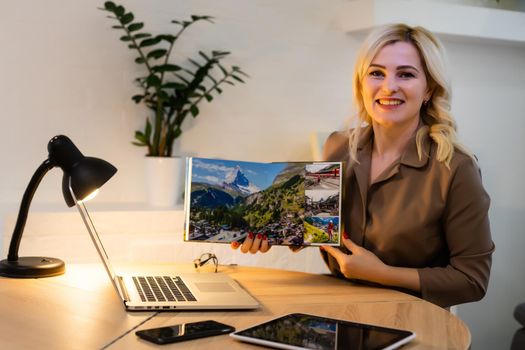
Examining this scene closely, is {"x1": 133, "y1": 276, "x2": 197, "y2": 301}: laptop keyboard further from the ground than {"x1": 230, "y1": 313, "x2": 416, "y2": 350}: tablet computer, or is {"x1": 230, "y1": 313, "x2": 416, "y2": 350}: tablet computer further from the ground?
{"x1": 133, "y1": 276, "x2": 197, "y2": 301}: laptop keyboard

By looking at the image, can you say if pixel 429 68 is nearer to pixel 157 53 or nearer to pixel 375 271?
pixel 375 271

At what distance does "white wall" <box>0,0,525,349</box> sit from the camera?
289 centimetres

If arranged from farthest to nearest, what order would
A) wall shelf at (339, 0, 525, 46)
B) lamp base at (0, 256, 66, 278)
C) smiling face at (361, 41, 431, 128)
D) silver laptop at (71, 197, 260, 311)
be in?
wall shelf at (339, 0, 525, 46) < smiling face at (361, 41, 431, 128) < lamp base at (0, 256, 66, 278) < silver laptop at (71, 197, 260, 311)

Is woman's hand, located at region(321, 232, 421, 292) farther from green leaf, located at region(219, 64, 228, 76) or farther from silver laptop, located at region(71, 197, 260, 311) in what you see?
green leaf, located at region(219, 64, 228, 76)

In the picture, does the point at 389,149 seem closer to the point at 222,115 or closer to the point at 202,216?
the point at 202,216

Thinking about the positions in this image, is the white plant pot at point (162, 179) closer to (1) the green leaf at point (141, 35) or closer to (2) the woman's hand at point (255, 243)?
(1) the green leaf at point (141, 35)

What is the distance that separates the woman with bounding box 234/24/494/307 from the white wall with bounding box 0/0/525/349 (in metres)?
1.10

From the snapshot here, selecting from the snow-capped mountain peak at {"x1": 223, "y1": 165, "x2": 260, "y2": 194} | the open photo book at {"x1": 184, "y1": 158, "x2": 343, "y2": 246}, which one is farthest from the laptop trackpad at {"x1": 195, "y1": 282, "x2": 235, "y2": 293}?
the snow-capped mountain peak at {"x1": 223, "y1": 165, "x2": 260, "y2": 194}

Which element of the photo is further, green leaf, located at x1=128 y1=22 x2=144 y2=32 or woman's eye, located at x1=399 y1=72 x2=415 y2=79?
green leaf, located at x1=128 y1=22 x2=144 y2=32

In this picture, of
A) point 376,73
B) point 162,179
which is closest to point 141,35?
point 162,179

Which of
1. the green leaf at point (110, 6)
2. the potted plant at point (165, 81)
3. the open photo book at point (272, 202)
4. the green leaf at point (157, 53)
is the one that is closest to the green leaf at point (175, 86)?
the potted plant at point (165, 81)

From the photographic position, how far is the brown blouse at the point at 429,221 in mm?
1989

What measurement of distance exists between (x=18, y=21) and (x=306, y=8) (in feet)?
4.05

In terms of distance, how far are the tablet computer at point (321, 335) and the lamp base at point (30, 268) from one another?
2.26ft
